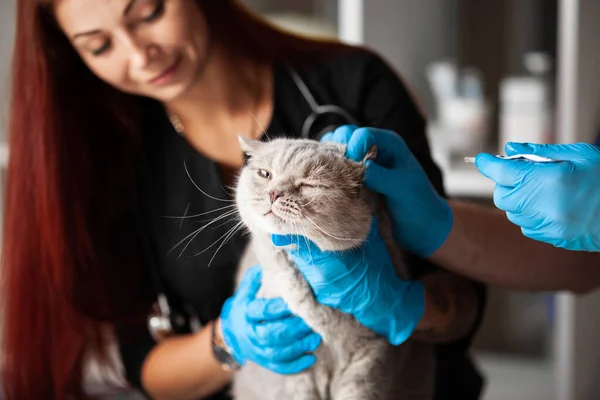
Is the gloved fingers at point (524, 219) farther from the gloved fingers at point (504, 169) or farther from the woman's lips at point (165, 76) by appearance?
the woman's lips at point (165, 76)

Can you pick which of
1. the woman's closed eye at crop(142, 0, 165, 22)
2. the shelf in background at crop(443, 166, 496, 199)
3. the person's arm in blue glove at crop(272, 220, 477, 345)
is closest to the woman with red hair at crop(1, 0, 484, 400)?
the woman's closed eye at crop(142, 0, 165, 22)

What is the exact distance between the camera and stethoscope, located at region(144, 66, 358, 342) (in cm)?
107

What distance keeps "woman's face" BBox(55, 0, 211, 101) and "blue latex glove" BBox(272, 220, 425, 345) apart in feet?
1.34

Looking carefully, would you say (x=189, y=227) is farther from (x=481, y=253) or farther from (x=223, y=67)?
(x=481, y=253)

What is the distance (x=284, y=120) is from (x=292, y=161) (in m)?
0.36

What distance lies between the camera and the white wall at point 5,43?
1116 millimetres

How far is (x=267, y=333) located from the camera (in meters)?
0.85

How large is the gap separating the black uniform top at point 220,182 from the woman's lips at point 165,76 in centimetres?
15

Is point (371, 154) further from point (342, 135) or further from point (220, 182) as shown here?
point (220, 182)

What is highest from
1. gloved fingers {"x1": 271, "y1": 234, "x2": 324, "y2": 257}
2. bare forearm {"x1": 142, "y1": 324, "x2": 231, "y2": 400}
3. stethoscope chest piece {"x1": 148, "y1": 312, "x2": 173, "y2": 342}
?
gloved fingers {"x1": 271, "y1": 234, "x2": 324, "y2": 257}

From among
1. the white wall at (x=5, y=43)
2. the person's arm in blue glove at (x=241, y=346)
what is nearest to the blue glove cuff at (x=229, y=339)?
the person's arm in blue glove at (x=241, y=346)

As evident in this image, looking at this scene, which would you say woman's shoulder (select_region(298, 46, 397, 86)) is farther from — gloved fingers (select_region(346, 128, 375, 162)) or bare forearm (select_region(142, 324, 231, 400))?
bare forearm (select_region(142, 324, 231, 400))

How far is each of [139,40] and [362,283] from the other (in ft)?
1.79

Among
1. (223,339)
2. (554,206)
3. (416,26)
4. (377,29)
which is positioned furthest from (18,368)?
(416,26)
